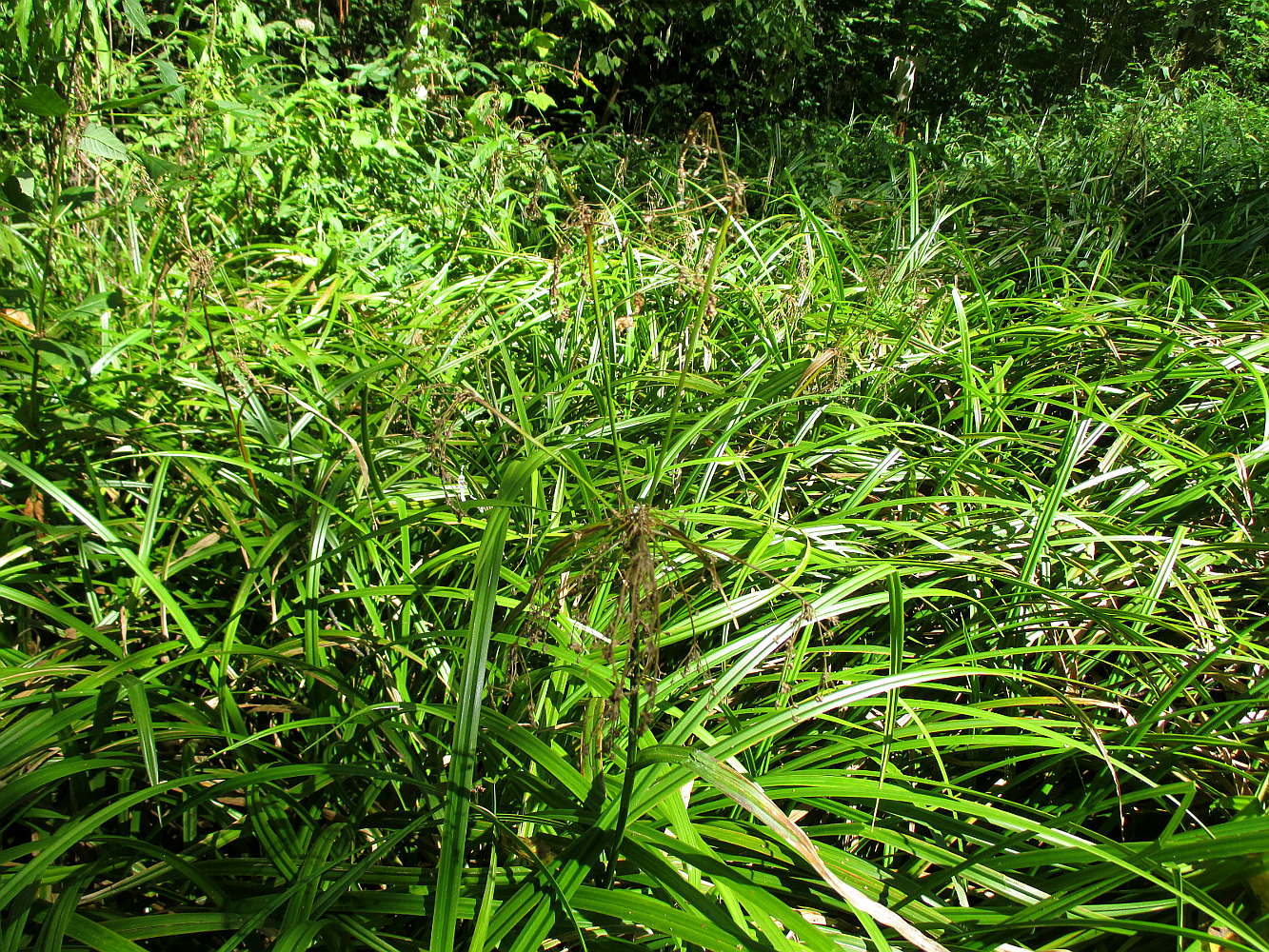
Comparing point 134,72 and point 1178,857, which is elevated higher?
point 134,72

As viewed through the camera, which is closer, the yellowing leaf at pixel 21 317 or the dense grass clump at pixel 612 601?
the dense grass clump at pixel 612 601

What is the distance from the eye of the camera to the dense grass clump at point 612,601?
1.18 m

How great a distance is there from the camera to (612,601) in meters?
1.68

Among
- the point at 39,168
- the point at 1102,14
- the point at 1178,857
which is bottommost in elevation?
the point at 1178,857

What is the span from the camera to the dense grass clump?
46.3 inches

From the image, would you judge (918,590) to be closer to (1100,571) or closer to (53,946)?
(1100,571)

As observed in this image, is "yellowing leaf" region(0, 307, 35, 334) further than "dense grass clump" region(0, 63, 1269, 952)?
Yes

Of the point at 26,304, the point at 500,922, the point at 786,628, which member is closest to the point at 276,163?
the point at 26,304

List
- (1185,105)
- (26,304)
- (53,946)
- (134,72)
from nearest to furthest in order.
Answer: (53,946) → (26,304) → (134,72) → (1185,105)

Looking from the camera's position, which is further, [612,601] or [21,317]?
[21,317]

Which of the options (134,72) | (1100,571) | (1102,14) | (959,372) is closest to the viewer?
(1100,571)

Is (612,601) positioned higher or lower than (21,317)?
lower

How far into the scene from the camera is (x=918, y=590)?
5.32 ft

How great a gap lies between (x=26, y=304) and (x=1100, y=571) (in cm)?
275
